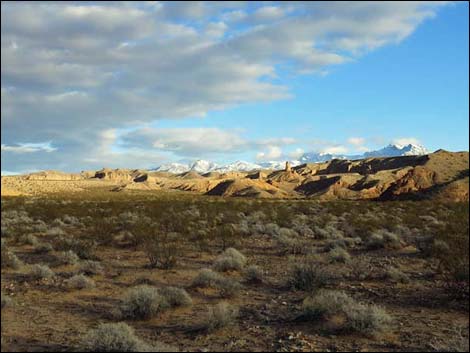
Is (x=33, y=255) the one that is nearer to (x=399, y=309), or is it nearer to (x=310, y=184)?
(x=399, y=309)

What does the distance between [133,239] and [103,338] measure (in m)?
14.0

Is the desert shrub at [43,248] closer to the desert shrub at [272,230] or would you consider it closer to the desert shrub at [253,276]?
the desert shrub at [253,276]

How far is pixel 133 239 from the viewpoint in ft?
71.1

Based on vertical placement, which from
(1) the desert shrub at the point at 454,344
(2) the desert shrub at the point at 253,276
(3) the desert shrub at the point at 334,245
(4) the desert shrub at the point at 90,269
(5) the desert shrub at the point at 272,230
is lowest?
(1) the desert shrub at the point at 454,344

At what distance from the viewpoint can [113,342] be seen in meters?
7.78

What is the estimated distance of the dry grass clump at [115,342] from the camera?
770cm

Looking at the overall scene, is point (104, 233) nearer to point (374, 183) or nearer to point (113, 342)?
point (113, 342)

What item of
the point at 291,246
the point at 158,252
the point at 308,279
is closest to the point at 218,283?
the point at 308,279

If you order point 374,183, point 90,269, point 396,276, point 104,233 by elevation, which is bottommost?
point 396,276

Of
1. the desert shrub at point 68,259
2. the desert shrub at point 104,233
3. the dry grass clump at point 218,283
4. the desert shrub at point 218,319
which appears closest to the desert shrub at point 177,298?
the dry grass clump at point 218,283

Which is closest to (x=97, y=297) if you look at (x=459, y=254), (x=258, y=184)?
(x=459, y=254)

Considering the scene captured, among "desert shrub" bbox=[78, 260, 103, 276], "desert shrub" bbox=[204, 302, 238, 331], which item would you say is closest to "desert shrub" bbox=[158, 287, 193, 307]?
"desert shrub" bbox=[204, 302, 238, 331]

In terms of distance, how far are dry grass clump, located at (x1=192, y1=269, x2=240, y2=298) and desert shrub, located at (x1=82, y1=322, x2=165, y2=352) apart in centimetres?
480

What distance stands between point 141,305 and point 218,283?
3.33 m
